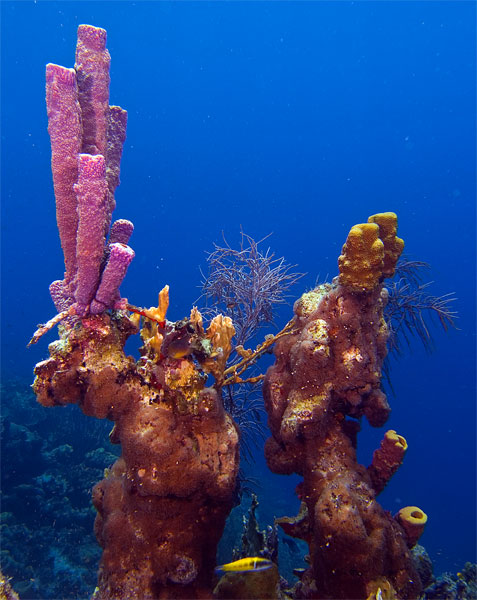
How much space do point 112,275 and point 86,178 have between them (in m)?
0.77

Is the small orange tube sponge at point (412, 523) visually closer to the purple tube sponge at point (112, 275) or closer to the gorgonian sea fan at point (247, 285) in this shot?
the gorgonian sea fan at point (247, 285)

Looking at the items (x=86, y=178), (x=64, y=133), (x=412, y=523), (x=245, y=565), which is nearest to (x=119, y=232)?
(x=86, y=178)

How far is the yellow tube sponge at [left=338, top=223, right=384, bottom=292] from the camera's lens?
333 cm

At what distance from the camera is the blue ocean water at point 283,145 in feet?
177

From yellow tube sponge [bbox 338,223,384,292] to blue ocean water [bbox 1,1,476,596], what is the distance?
4321 cm

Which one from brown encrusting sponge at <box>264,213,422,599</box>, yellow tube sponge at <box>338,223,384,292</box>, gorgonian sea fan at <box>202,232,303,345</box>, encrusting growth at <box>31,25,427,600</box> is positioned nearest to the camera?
encrusting growth at <box>31,25,427,600</box>

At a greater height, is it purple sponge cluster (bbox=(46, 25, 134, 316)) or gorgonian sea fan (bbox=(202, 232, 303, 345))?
gorgonian sea fan (bbox=(202, 232, 303, 345))

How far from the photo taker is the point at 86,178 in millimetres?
2645

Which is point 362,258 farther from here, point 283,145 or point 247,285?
point 283,145

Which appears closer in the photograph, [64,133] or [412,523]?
[64,133]

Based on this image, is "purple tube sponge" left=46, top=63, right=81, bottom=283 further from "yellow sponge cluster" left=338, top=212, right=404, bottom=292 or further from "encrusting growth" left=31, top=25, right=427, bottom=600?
"yellow sponge cluster" left=338, top=212, right=404, bottom=292

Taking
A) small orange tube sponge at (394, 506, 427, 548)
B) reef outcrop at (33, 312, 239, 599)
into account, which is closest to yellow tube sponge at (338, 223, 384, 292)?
reef outcrop at (33, 312, 239, 599)

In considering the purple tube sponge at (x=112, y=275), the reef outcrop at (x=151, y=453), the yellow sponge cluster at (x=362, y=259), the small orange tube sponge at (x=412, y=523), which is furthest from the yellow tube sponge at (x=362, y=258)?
the small orange tube sponge at (x=412, y=523)

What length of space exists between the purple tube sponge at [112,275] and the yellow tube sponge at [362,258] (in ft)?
6.72
